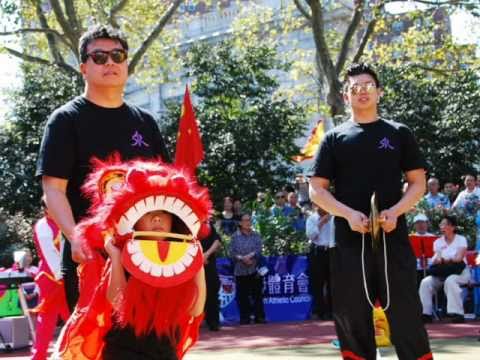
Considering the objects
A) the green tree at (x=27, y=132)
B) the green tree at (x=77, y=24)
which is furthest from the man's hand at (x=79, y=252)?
the green tree at (x=27, y=132)

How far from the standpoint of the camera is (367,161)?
17.0 feet

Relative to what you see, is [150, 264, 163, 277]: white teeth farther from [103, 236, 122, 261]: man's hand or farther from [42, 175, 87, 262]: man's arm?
[42, 175, 87, 262]: man's arm

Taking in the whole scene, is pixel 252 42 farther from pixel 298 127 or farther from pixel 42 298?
pixel 42 298

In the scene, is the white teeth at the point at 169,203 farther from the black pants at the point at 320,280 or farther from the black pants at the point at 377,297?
the black pants at the point at 320,280

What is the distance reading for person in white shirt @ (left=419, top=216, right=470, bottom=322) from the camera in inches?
476

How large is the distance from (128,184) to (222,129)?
18.6 meters

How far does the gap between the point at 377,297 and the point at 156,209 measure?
202 centimetres

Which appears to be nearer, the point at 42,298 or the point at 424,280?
the point at 42,298

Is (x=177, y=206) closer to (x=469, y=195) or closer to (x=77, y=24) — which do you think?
(x=469, y=195)

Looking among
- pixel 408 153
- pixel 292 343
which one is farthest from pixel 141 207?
pixel 292 343

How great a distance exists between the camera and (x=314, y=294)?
45.0 ft

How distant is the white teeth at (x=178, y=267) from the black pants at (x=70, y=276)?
0.80 m

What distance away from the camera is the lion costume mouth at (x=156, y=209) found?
3.57 m

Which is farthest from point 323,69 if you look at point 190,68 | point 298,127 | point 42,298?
point 42,298
